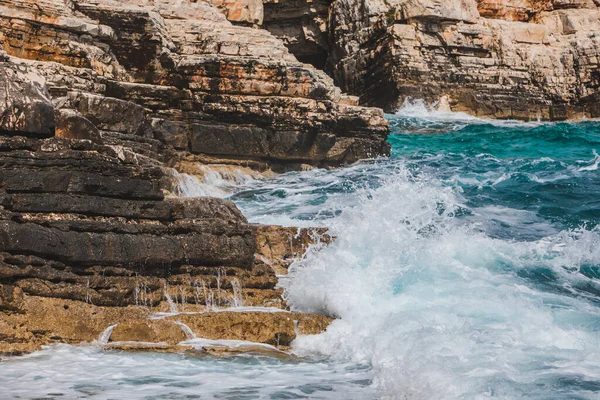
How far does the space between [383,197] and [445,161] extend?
23.2ft

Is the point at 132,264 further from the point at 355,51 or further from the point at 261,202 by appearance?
the point at 355,51

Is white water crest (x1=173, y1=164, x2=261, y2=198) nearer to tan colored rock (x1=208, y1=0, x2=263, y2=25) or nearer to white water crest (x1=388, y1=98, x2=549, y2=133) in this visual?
tan colored rock (x1=208, y1=0, x2=263, y2=25)

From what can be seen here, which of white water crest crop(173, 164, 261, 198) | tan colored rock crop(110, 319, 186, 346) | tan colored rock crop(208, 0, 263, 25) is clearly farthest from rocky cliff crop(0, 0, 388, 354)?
tan colored rock crop(208, 0, 263, 25)

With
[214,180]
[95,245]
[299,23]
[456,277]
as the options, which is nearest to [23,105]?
[95,245]

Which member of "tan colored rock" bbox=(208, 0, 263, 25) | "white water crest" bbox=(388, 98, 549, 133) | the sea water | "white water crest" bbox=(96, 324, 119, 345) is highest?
"tan colored rock" bbox=(208, 0, 263, 25)

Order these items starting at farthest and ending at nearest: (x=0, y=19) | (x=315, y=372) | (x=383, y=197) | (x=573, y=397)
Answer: (x=0, y=19) → (x=383, y=197) → (x=315, y=372) → (x=573, y=397)

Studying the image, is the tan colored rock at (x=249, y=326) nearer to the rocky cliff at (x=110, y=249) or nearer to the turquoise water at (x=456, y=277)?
the rocky cliff at (x=110, y=249)

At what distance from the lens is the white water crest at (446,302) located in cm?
512

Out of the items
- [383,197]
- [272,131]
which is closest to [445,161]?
[272,131]

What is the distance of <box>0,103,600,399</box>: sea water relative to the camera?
16.5ft

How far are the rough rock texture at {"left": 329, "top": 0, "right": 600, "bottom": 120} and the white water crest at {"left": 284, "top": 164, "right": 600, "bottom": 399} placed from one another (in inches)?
648

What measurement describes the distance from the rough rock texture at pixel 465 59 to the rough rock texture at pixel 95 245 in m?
19.7

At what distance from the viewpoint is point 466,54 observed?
26531 mm

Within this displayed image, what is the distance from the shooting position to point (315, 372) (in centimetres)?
559
